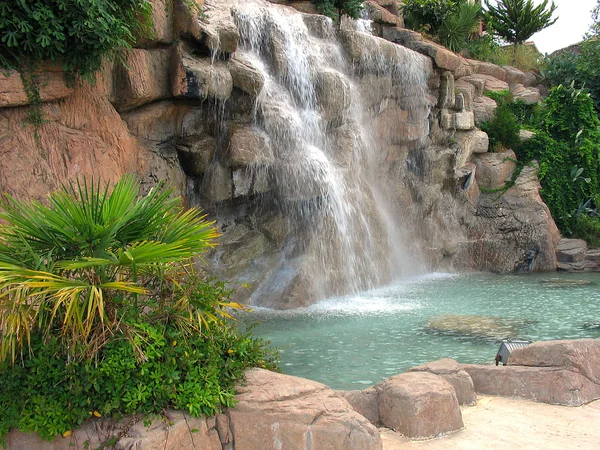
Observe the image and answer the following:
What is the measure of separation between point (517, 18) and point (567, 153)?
738cm

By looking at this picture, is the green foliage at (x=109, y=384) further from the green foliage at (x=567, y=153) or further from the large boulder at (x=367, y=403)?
the green foliage at (x=567, y=153)

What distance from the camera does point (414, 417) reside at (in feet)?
15.4

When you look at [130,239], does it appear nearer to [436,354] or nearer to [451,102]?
[436,354]

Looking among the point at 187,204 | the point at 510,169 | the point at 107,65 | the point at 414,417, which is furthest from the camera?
the point at 510,169

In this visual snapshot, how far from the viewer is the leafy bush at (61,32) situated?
7.41 metres

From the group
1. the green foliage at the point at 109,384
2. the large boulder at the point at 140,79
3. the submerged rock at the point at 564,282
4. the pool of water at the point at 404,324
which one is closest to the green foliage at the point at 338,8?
the large boulder at the point at 140,79

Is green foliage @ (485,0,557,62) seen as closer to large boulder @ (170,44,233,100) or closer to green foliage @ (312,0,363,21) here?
green foliage @ (312,0,363,21)

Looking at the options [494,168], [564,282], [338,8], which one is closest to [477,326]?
[564,282]

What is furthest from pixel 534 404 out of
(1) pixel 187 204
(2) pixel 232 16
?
(2) pixel 232 16

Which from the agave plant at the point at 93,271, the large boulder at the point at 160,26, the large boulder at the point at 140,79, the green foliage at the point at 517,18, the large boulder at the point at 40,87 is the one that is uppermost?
the green foliage at the point at 517,18

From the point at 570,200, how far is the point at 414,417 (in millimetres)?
15701

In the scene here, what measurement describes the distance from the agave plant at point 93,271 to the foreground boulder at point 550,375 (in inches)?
111

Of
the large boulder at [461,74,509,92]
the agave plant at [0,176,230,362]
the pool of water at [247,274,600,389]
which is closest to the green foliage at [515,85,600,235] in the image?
the large boulder at [461,74,509,92]

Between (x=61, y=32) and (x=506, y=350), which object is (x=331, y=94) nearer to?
(x=61, y=32)
